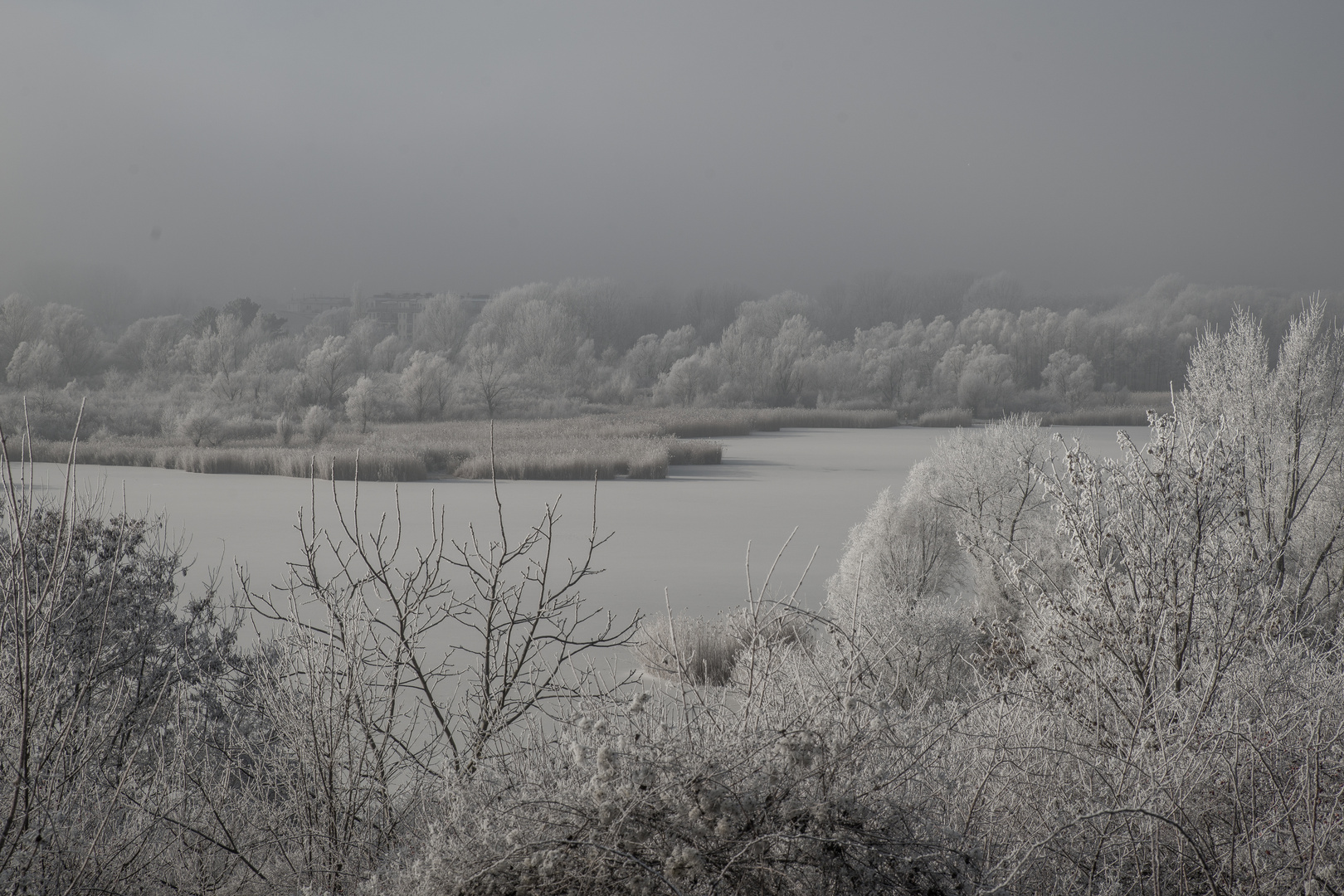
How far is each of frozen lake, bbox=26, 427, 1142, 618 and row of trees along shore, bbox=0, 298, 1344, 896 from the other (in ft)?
10.0

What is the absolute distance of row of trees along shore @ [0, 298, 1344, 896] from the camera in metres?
2.42

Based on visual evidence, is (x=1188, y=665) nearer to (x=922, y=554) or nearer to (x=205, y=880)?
(x=205, y=880)

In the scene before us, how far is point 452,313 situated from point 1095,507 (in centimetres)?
8786

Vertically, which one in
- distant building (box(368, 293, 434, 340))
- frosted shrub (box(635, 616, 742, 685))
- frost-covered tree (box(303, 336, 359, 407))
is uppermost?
distant building (box(368, 293, 434, 340))

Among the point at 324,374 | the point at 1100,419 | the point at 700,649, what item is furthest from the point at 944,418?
the point at 700,649

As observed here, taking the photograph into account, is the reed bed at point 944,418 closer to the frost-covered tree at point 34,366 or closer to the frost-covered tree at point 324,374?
the frost-covered tree at point 324,374

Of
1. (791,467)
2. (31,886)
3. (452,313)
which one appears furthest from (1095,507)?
(452,313)

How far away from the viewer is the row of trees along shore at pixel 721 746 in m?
2.42

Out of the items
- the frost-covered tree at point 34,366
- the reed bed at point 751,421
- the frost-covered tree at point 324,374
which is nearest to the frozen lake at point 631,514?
the reed bed at point 751,421

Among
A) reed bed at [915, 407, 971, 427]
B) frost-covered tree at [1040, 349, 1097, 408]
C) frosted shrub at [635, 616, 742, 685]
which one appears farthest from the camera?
frost-covered tree at [1040, 349, 1097, 408]

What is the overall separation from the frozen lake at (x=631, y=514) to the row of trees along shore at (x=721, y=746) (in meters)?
3.06

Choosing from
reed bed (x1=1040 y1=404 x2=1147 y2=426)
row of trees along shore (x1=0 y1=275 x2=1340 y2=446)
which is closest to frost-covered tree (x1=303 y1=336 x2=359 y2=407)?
row of trees along shore (x1=0 y1=275 x2=1340 y2=446)

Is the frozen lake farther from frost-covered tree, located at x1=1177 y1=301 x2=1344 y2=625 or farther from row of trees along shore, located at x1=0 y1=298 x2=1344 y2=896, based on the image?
row of trees along shore, located at x1=0 y1=298 x2=1344 y2=896

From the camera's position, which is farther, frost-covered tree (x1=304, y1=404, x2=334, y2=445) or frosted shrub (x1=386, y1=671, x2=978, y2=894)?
frost-covered tree (x1=304, y1=404, x2=334, y2=445)
